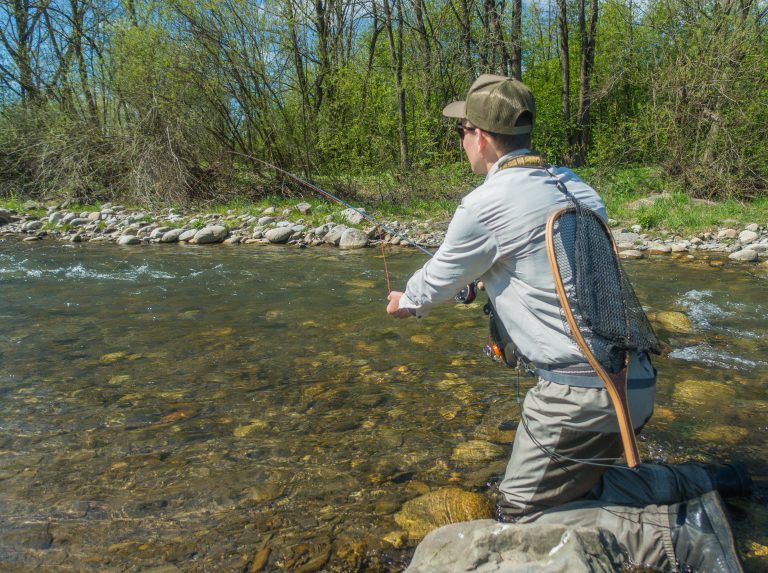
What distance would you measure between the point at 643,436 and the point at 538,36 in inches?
1051

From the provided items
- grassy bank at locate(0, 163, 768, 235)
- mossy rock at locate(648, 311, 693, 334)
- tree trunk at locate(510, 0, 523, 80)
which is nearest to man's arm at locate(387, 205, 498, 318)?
mossy rock at locate(648, 311, 693, 334)

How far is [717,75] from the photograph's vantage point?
483 inches

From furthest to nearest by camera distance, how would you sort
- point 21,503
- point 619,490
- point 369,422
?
1. point 369,422
2. point 21,503
3. point 619,490

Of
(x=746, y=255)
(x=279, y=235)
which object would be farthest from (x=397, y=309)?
(x=279, y=235)

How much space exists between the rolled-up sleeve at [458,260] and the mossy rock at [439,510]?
100 cm

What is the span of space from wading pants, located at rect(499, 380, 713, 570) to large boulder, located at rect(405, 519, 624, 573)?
0.23 metres

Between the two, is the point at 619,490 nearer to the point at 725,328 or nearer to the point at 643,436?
the point at 643,436

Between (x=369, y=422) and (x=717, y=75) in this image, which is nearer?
(x=369, y=422)

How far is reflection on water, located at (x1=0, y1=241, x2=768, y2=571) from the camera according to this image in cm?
261

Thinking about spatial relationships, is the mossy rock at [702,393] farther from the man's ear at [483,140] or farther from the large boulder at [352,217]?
the large boulder at [352,217]

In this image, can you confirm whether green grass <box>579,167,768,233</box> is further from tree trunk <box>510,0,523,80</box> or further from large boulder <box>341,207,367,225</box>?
large boulder <box>341,207,367,225</box>

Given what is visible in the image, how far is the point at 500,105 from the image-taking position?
2.32 metres

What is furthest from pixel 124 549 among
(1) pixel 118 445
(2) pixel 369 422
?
(2) pixel 369 422

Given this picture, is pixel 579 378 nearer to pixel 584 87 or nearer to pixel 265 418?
pixel 265 418
